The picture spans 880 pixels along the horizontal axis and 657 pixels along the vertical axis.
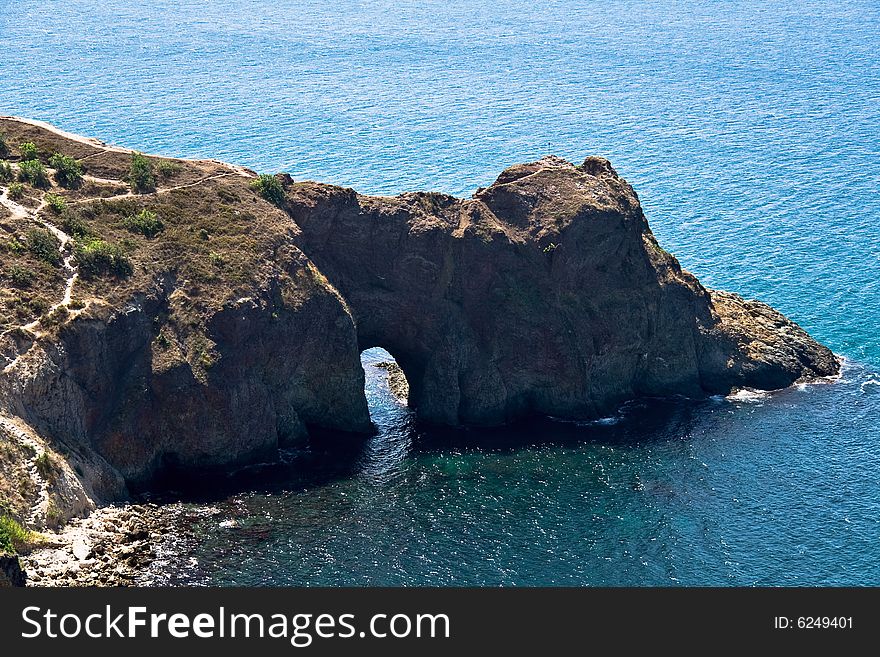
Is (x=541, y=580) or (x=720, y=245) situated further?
(x=720, y=245)

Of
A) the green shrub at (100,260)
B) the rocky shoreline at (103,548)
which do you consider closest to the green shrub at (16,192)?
the green shrub at (100,260)

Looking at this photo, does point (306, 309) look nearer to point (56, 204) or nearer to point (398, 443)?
point (398, 443)

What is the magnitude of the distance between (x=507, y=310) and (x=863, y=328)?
152ft

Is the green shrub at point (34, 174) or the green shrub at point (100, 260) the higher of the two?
the green shrub at point (34, 174)

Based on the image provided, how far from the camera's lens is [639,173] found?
17638 cm

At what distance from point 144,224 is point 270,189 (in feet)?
43.6

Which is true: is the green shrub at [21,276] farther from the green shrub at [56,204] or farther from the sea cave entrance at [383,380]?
the sea cave entrance at [383,380]

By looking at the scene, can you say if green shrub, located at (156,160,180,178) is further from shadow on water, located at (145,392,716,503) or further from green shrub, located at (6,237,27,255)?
shadow on water, located at (145,392,716,503)

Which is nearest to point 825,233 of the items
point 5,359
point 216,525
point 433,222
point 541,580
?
point 433,222

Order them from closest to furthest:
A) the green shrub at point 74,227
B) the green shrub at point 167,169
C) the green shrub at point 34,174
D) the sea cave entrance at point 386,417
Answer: the green shrub at point 74,227 < the sea cave entrance at point 386,417 < the green shrub at point 34,174 < the green shrub at point 167,169

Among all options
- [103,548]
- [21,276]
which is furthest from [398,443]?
[21,276]

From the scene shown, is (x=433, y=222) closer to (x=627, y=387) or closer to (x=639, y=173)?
(x=627, y=387)

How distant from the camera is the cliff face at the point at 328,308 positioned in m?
99.5

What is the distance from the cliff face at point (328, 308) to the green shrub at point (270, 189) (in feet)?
1.43
